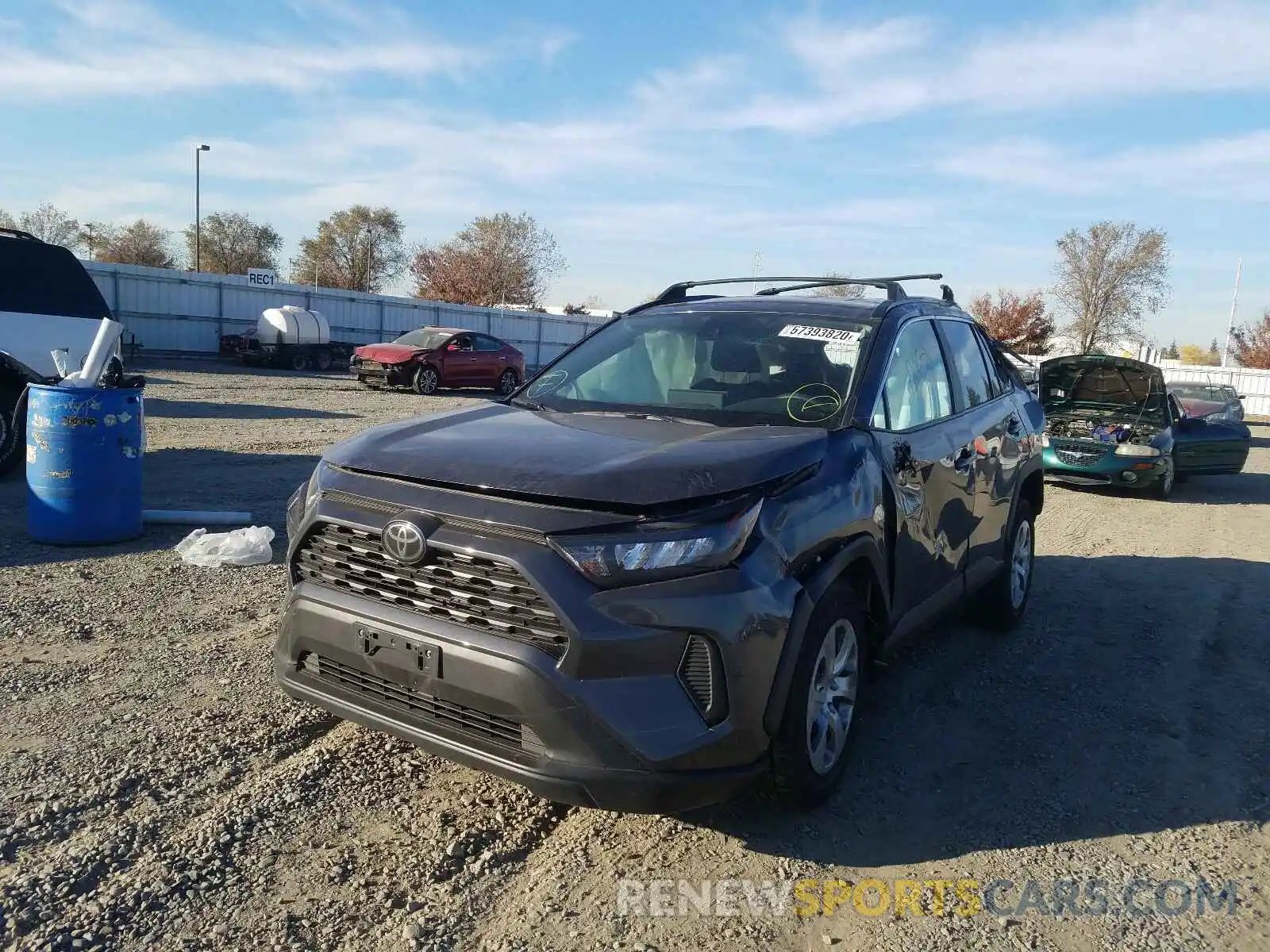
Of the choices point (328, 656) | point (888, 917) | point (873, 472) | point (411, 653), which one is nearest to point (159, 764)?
point (328, 656)

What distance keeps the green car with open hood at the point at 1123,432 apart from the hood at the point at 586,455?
984cm

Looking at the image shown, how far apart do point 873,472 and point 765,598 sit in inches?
38.3

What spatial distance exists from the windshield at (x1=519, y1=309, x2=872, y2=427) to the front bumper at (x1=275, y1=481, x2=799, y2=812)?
111cm

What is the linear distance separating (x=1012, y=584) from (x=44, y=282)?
9.08 meters

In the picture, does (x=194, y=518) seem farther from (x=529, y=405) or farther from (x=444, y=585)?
(x=444, y=585)

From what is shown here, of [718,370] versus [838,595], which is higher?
[718,370]

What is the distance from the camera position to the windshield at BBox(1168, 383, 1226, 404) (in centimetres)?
1623

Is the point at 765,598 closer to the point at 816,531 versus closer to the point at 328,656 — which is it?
the point at 816,531

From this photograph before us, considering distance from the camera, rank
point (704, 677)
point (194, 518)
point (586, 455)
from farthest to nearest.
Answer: point (194, 518), point (586, 455), point (704, 677)

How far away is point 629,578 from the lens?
2.77 m

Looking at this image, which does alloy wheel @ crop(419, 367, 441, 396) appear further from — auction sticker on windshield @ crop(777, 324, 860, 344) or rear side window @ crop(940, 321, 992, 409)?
auction sticker on windshield @ crop(777, 324, 860, 344)

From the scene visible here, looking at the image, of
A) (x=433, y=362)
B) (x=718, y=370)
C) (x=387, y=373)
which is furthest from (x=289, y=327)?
(x=718, y=370)

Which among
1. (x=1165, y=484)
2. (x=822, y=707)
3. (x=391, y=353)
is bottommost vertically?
(x=1165, y=484)

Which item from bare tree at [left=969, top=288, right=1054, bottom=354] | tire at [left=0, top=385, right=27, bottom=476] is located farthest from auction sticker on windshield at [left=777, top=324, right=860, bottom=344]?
bare tree at [left=969, top=288, right=1054, bottom=354]
